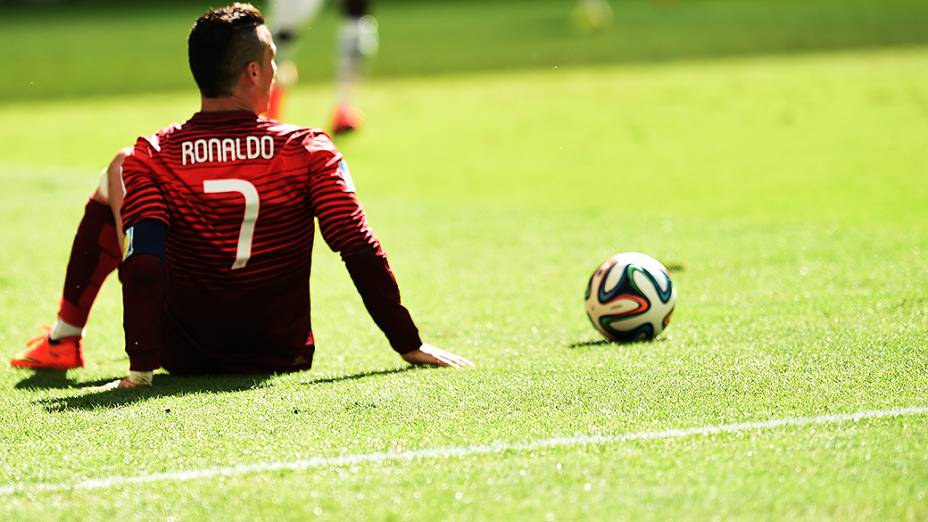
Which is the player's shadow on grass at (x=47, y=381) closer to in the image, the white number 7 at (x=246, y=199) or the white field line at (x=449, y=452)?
the white number 7 at (x=246, y=199)

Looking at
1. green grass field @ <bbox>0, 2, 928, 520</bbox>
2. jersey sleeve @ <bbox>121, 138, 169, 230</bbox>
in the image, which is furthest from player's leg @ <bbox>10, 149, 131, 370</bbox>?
jersey sleeve @ <bbox>121, 138, 169, 230</bbox>

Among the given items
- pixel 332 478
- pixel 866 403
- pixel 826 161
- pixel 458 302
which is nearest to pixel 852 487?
pixel 866 403

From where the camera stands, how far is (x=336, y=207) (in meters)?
4.95

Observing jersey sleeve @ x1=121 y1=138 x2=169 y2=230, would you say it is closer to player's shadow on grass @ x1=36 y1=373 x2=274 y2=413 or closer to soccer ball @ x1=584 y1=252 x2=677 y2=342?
player's shadow on grass @ x1=36 y1=373 x2=274 y2=413

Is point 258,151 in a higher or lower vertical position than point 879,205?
higher

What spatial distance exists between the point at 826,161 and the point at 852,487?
781cm

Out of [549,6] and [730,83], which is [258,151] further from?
[549,6]

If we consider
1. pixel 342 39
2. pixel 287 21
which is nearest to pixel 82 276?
pixel 287 21

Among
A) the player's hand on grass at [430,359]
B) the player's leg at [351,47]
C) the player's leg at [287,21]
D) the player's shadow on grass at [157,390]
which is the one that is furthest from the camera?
the player's leg at [351,47]

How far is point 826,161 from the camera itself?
10930 millimetres

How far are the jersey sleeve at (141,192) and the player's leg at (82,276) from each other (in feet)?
0.78

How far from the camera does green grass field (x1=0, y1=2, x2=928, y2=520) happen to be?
3.55 metres

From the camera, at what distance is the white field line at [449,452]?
3734 millimetres

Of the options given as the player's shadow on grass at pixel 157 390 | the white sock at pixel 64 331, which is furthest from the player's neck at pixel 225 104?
the white sock at pixel 64 331
